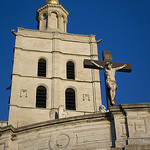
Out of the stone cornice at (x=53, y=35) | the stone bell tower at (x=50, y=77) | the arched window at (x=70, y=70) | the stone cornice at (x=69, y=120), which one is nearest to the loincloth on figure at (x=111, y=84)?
the stone cornice at (x=69, y=120)

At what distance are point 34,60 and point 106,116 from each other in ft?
68.8

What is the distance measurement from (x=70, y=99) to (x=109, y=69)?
16.7 meters

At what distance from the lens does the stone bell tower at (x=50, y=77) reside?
35906 mm

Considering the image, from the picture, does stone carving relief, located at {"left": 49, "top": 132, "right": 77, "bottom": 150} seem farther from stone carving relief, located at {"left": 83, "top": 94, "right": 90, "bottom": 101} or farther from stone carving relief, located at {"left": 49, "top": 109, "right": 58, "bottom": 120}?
stone carving relief, located at {"left": 83, "top": 94, "right": 90, "bottom": 101}

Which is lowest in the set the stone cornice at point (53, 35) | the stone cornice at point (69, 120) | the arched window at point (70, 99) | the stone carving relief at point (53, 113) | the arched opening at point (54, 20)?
the stone cornice at point (69, 120)

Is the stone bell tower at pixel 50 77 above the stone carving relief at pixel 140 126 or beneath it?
above

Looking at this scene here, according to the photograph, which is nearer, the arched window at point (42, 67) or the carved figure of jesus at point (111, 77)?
the carved figure of jesus at point (111, 77)

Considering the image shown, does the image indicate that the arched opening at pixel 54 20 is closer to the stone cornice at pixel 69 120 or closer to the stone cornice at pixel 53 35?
the stone cornice at pixel 53 35

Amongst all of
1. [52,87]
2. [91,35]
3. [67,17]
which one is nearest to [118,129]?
[52,87]

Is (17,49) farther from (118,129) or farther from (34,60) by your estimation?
(118,129)

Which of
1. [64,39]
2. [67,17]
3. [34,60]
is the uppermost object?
[67,17]

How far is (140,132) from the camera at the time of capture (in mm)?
18641

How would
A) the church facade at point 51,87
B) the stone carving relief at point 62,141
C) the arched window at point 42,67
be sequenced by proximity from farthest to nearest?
1. the arched window at point 42,67
2. the church facade at point 51,87
3. the stone carving relief at point 62,141

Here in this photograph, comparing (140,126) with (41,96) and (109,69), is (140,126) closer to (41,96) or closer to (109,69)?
(109,69)
